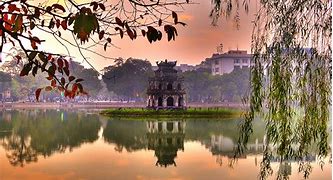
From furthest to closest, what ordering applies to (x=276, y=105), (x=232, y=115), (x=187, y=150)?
1. (x=232, y=115)
2. (x=187, y=150)
3. (x=276, y=105)

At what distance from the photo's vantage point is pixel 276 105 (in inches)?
60.1

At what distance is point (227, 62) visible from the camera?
12.4m

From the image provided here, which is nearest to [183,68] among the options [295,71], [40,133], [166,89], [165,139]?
[166,89]

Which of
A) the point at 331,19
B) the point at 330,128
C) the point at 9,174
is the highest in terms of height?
the point at 331,19

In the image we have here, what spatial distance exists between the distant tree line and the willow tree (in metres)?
8.38

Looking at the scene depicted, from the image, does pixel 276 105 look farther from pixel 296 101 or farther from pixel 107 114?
pixel 107 114

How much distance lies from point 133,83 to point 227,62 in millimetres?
2665

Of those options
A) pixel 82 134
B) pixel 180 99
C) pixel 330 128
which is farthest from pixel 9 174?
pixel 180 99

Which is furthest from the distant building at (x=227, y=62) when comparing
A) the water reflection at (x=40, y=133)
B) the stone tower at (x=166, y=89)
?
the water reflection at (x=40, y=133)

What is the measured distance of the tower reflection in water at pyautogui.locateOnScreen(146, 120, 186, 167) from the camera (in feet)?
20.0

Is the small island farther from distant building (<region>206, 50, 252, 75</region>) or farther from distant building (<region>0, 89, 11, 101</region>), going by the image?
distant building (<region>0, 89, 11, 101</region>)

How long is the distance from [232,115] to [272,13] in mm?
9109

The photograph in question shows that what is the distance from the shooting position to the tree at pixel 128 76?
1069cm

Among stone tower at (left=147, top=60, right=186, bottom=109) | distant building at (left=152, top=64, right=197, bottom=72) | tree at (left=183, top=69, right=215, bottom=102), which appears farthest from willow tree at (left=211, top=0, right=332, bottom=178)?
stone tower at (left=147, top=60, right=186, bottom=109)
